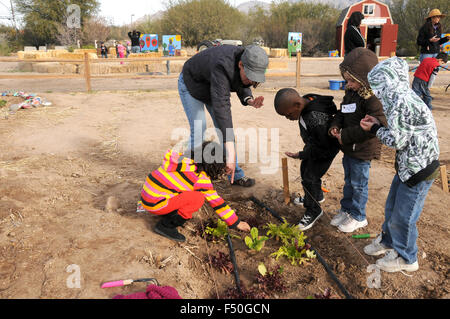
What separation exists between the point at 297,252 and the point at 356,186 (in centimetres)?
85

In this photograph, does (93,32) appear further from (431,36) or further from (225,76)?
(225,76)

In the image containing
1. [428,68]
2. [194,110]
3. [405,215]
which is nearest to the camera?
[405,215]

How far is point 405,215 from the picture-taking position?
8.55ft

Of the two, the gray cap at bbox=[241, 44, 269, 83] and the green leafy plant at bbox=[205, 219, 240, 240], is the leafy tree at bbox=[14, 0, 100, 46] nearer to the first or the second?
the gray cap at bbox=[241, 44, 269, 83]

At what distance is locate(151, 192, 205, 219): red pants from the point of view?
10.3ft

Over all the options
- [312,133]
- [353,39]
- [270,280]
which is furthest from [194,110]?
[353,39]

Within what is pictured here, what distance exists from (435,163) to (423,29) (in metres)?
7.47

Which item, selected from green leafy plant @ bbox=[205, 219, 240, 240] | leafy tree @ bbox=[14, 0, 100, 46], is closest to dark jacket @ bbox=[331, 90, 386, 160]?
green leafy plant @ bbox=[205, 219, 240, 240]

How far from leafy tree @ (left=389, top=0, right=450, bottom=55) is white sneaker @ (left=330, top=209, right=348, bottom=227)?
112 feet

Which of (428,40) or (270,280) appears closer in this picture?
(270,280)

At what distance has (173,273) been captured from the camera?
111 inches
